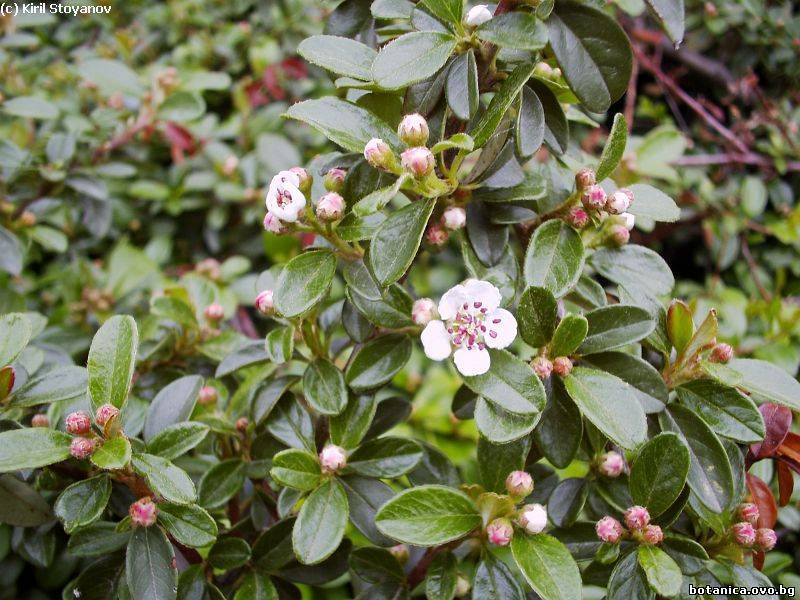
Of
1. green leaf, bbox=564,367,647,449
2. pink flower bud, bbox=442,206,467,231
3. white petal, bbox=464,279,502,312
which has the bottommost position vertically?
green leaf, bbox=564,367,647,449

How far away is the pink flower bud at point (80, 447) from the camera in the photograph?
83 centimetres

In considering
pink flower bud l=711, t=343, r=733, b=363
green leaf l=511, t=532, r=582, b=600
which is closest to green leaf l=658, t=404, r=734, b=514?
pink flower bud l=711, t=343, r=733, b=363

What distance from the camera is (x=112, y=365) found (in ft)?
2.97

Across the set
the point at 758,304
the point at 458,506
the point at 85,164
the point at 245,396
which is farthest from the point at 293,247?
the point at 758,304

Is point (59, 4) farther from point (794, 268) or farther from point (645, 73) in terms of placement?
point (794, 268)

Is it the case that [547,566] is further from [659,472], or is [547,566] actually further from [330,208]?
[330,208]

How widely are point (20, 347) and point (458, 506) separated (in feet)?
2.21

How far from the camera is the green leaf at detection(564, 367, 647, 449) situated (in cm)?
80

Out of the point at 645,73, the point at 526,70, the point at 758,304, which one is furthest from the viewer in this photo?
the point at 645,73

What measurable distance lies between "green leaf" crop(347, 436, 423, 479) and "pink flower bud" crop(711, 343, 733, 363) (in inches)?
18.6

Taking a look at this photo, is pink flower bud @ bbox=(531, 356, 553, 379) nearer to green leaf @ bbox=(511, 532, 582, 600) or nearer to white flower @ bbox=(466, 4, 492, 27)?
green leaf @ bbox=(511, 532, 582, 600)

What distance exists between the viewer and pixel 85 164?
1.83 meters

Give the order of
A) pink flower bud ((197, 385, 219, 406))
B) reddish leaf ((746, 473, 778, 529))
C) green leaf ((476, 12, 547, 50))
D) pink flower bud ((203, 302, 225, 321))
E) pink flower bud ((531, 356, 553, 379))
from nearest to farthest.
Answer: green leaf ((476, 12, 547, 50)) < pink flower bud ((531, 356, 553, 379)) < reddish leaf ((746, 473, 778, 529)) < pink flower bud ((197, 385, 219, 406)) < pink flower bud ((203, 302, 225, 321))

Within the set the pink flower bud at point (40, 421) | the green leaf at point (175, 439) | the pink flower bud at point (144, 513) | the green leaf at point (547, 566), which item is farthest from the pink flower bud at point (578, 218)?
the pink flower bud at point (40, 421)
